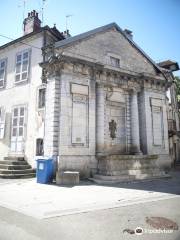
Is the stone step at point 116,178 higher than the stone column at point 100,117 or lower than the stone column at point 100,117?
lower

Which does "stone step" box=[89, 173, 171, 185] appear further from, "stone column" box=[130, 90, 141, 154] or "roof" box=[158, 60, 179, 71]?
"roof" box=[158, 60, 179, 71]

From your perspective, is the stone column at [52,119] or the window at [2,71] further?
the window at [2,71]

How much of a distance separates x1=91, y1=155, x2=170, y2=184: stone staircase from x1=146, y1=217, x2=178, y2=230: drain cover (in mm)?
5237

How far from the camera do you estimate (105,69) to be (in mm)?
12898

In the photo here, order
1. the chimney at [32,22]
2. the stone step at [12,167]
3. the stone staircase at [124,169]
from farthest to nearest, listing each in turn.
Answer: the chimney at [32,22] < the stone step at [12,167] < the stone staircase at [124,169]

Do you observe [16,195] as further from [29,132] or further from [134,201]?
[29,132]

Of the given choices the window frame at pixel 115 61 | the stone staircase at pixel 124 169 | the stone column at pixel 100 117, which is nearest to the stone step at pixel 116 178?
the stone staircase at pixel 124 169

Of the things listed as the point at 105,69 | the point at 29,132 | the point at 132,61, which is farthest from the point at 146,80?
the point at 29,132

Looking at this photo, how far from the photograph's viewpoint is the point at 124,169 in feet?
36.9

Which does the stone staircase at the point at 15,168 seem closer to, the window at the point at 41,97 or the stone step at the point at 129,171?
the window at the point at 41,97

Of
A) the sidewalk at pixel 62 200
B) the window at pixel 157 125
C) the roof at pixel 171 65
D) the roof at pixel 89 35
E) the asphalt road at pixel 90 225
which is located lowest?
the sidewalk at pixel 62 200

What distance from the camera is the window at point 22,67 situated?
46.9 ft

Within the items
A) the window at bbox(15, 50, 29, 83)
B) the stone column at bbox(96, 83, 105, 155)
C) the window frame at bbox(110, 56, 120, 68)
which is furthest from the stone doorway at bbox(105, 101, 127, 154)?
the window at bbox(15, 50, 29, 83)

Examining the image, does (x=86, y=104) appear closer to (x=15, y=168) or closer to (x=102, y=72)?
(x=102, y=72)
